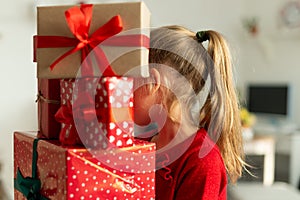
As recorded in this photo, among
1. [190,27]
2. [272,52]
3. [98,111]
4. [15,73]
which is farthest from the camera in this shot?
[272,52]

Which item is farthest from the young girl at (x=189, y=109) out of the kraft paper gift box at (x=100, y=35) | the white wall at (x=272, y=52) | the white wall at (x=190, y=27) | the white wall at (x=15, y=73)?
the white wall at (x=272, y=52)

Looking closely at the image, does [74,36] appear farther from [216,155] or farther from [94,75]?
[216,155]

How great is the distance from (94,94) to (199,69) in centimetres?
28

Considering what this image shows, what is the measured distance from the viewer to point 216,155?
32.6 inches

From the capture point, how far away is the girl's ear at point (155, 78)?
0.80 meters

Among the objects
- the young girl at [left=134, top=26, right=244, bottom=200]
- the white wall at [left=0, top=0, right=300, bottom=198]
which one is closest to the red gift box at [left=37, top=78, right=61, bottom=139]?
the young girl at [left=134, top=26, right=244, bottom=200]

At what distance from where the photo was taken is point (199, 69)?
0.85 m

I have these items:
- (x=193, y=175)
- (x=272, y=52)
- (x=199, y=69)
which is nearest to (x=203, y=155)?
(x=193, y=175)

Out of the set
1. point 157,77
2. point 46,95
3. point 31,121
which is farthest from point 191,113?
point 31,121

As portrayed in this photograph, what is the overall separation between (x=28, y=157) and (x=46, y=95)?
0.10m

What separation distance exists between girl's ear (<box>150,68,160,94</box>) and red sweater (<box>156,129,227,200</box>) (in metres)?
0.13

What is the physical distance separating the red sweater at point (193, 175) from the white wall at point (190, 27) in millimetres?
1057

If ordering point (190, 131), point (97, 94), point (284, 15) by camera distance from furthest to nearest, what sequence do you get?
1. point (284, 15)
2. point (190, 131)
3. point (97, 94)

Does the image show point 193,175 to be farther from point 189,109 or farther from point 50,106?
point 50,106
